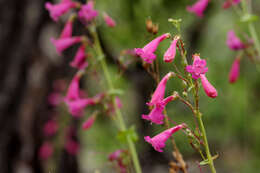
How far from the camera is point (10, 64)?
5.09 m

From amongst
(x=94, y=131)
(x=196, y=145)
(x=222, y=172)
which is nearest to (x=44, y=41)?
(x=94, y=131)

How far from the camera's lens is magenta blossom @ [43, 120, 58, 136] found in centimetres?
561

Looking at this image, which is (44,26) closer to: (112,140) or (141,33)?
(141,33)

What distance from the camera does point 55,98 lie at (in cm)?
554

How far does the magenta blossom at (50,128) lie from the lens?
561 centimetres

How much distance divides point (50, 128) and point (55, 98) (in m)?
0.49

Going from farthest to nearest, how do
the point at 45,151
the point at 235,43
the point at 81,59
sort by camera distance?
the point at 45,151
the point at 235,43
the point at 81,59

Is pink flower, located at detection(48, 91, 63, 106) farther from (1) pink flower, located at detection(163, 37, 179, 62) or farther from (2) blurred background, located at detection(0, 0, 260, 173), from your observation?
(1) pink flower, located at detection(163, 37, 179, 62)

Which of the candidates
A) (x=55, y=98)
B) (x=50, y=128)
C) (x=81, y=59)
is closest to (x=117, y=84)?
(x=55, y=98)

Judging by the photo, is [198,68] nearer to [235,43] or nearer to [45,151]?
[235,43]

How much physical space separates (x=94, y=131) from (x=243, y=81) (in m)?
3.45

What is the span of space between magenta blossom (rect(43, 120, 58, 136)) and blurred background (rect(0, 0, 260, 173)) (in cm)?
16

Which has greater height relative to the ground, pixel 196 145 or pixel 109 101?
pixel 196 145

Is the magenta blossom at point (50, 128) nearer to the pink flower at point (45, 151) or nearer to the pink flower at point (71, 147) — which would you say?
the pink flower at point (45, 151)
